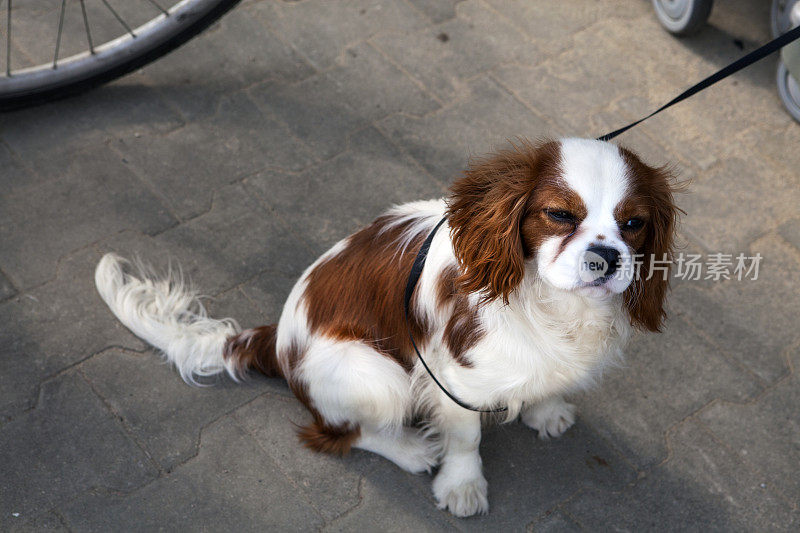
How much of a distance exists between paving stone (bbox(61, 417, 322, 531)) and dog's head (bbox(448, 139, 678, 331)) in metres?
1.07

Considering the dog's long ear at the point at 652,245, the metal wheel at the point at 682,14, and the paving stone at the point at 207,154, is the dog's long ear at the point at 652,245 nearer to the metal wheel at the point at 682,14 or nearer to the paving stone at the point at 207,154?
the paving stone at the point at 207,154

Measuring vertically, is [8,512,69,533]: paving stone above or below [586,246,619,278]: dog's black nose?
below

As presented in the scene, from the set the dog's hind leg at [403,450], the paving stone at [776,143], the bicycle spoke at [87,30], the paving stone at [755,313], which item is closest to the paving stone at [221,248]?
the dog's hind leg at [403,450]

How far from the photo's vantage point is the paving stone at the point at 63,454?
8.50ft

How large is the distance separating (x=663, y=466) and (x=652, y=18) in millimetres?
2523

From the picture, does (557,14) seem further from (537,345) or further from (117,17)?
(537,345)

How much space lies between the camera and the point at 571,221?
1901mm

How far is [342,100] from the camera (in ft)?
12.6

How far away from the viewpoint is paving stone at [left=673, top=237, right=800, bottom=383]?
10.2 ft

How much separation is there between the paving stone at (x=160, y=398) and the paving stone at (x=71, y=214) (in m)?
0.52

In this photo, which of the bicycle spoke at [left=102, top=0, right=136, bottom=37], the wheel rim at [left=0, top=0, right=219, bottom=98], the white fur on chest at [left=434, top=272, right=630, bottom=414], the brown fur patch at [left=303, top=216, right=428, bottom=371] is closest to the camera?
the white fur on chest at [left=434, top=272, right=630, bottom=414]

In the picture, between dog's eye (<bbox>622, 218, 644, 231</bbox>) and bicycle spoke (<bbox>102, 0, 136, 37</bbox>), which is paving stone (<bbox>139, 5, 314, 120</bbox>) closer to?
bicycle spoke (<bbox>102, 0, 136, 37</bbox>)

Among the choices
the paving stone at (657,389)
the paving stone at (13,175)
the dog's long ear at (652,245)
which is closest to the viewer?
the dog's long ear at (652,245)

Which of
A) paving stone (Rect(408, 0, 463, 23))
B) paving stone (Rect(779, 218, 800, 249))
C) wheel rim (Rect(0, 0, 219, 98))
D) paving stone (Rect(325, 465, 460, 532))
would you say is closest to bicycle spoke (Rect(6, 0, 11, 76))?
wheel rim (Rect(0, 0, 219, 98))
